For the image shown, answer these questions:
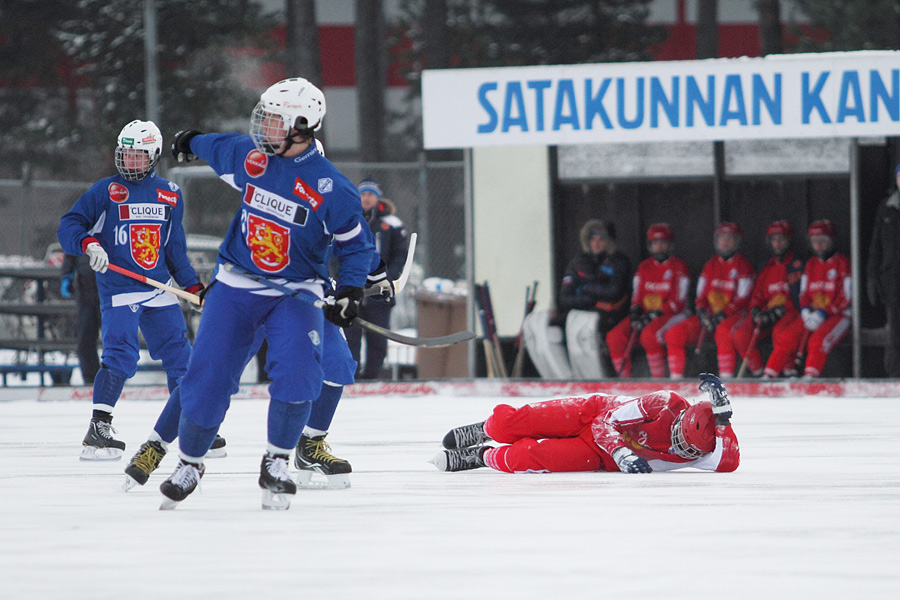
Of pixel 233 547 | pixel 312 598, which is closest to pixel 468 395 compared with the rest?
pixel 233 547

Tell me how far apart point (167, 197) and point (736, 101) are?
16.7ft

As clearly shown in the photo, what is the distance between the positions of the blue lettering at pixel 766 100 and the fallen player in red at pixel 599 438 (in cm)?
500

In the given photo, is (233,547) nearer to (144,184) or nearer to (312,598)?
(312,598)

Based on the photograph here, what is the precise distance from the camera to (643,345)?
11.1m

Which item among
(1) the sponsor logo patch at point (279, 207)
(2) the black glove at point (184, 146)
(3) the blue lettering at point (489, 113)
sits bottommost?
(1) the sponsor logo patch at point (279, 207)

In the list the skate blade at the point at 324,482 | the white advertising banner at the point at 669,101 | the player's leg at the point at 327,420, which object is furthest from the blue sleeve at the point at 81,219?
the white advertising banner at the point at 669,101

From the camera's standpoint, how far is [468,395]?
10.9 meters

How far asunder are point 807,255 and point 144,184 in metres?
6.07

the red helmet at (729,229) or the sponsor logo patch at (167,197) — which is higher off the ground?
the sponsor logo patch at (167,197)

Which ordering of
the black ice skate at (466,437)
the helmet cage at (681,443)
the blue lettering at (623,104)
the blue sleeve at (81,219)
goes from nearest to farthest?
1. the helmet cage at (681,443)
2. the black ice skate at (466,437)
3. the blue sleeve at (81,219)
4. the blue lettering at (623,104)

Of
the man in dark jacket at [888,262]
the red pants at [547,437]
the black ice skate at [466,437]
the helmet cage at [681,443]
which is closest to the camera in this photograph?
the helmet cage at [681,443]

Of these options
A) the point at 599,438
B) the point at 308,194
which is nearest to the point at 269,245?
the point at 308,194

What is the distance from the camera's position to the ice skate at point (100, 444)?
6773mm

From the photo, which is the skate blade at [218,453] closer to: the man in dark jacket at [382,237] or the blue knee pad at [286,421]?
the blue knee pad at [286,421]
